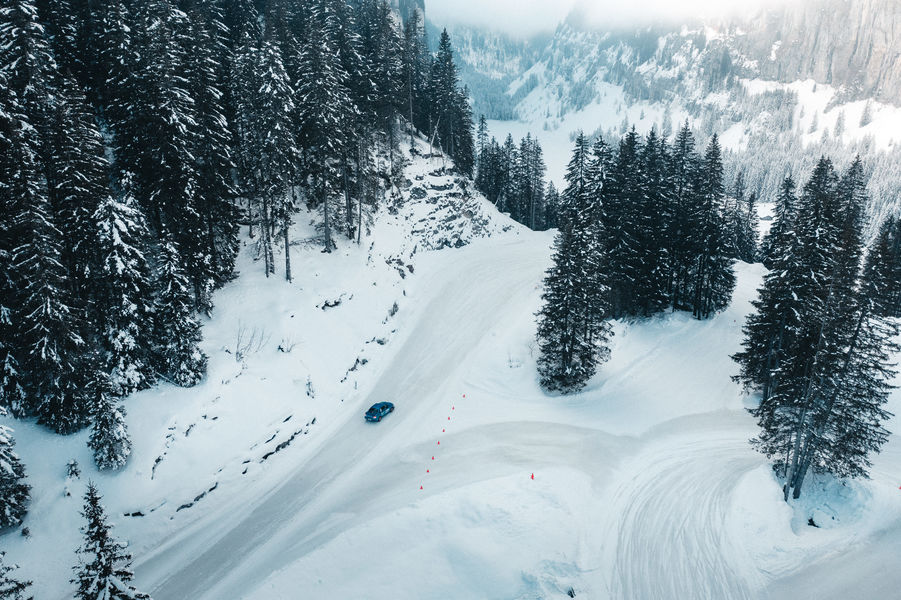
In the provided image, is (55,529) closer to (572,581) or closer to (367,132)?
(572,581)

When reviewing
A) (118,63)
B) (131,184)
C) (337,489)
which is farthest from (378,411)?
(118,63)

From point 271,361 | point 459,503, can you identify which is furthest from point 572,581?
point 271,361

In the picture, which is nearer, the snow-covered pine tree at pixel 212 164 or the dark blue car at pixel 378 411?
the dark blue car at pixel 378 411

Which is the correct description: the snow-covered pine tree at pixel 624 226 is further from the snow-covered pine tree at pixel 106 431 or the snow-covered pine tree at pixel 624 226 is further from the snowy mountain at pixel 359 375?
the snow-covered pine tree at pixel 106 431

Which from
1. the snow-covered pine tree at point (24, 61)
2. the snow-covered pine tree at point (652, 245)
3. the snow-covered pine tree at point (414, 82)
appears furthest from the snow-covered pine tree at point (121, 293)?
the snow-covered pine tree at point (414, 82)

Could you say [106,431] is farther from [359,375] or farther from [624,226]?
[624,226]

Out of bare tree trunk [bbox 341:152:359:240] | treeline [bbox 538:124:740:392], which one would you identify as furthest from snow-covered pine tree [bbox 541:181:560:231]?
bare tree trunk [bbox 341:152:359:240]

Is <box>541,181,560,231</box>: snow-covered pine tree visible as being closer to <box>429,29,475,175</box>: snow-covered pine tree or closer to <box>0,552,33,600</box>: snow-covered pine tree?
<box>429,29,475,175</box>: snow-covered pine tree
